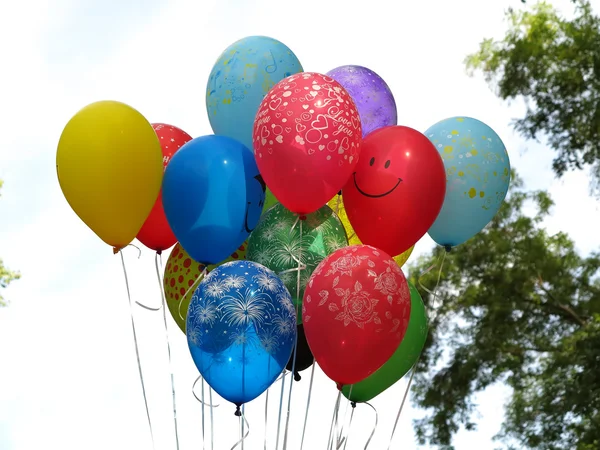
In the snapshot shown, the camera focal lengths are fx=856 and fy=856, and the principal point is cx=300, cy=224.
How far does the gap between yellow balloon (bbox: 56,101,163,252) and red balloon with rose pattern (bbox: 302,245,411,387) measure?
68 cm

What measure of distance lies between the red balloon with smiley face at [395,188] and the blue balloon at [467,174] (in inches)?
8.3

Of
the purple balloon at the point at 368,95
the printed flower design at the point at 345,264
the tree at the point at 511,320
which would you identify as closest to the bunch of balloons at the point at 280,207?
the printed flower design at the point at 345,264

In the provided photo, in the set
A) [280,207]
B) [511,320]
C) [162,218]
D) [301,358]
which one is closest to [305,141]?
[280,207]

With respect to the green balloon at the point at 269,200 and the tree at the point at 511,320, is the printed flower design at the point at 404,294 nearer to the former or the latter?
the green balloon at the point at 269,200

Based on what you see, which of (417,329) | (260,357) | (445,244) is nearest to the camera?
(260,357)

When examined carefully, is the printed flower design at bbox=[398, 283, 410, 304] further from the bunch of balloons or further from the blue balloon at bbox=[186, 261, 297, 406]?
the blue balloon at bbox=[186, 261, 297, 406]

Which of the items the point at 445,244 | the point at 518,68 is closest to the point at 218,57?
the point at 445,244

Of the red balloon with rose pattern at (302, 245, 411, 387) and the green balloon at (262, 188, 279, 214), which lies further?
the green balloon at (262, 188, 279, 214)

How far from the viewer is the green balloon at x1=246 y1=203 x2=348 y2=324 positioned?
2.98m

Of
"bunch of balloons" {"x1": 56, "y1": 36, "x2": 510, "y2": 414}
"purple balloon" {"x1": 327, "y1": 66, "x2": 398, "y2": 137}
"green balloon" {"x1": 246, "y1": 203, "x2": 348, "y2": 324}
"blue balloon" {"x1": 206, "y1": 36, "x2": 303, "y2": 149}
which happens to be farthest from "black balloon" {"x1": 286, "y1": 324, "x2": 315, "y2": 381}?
"purple balloon" {"x1": 327, "y1": 66, "x2": 398, "y2": 137}

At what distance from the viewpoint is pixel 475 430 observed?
24.2 feet

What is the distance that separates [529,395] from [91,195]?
533 centimetres

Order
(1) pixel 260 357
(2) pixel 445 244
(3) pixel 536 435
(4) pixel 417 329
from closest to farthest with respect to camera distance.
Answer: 1. (1) pixel 260 357
2. (4) pixel 417 329
3. (2) pixel 445 244
4. (3) pixel 536 435

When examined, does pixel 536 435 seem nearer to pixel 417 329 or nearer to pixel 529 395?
pixel 529 395
